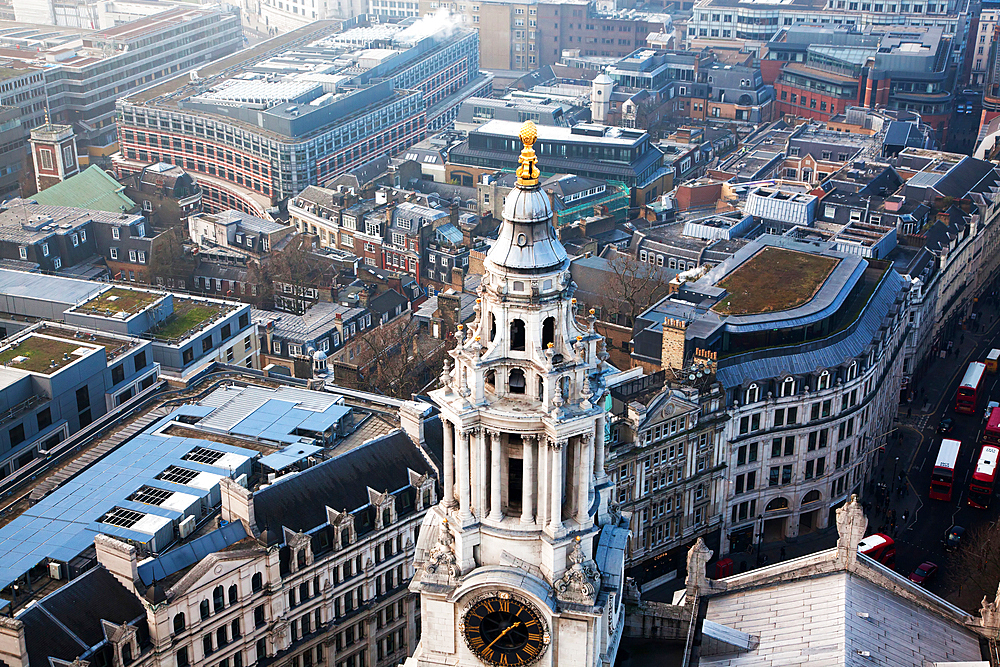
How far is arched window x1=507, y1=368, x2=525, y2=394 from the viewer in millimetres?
63281

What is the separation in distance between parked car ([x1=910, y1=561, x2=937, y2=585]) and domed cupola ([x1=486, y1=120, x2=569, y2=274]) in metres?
82.9

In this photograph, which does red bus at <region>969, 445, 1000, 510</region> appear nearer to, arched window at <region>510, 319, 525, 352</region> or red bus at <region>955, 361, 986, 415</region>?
red bus at <region>955, 361, 986, 415</region>

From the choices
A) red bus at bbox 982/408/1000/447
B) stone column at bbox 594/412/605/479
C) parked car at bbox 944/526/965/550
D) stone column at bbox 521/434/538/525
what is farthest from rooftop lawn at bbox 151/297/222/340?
red bus at bbox 982/408/1000/447

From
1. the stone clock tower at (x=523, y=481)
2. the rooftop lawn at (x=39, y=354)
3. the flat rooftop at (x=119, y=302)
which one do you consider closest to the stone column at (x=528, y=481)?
the stone clock tower at (x=523, y=481)

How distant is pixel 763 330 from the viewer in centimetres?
13638

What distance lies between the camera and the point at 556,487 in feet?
208

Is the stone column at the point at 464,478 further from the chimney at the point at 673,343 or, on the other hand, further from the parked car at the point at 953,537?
the parked car at the point at 953,537

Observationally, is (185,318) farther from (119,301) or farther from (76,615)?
(76,615)

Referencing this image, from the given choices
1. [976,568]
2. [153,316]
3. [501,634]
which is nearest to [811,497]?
[976,568]

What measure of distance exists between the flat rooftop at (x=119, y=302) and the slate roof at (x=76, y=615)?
57444mm

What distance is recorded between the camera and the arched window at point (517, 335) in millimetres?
62312

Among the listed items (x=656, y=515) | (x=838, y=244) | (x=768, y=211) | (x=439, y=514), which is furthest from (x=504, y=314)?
(x=768, y=211)

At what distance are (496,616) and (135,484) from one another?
5130 cm

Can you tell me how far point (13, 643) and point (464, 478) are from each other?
133 ft
